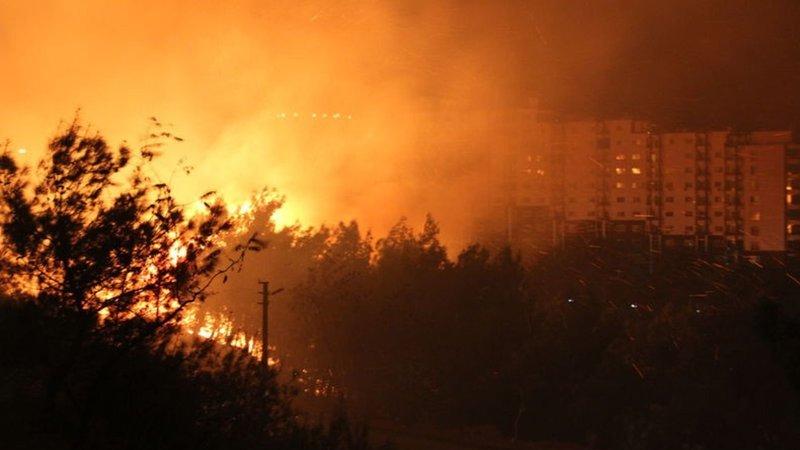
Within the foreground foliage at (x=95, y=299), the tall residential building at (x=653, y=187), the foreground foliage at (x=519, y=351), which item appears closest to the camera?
the foreground foliage at (x=95, y=299)

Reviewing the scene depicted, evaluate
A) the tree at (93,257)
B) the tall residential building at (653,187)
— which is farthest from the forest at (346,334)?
the tall residential building at (653,187)

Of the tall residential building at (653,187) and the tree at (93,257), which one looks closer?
the tree at (93,257)

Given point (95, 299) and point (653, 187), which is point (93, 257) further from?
point (653, 187)

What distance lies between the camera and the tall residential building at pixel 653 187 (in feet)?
132

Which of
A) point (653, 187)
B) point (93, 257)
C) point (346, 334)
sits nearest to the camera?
point (93, 257)

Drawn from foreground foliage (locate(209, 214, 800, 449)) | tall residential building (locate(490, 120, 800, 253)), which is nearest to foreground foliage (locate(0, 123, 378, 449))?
foreground foliage (locate(209, 214, 800, 449))

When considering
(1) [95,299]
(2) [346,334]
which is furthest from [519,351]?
(1) [95,299]

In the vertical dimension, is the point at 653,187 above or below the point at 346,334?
above

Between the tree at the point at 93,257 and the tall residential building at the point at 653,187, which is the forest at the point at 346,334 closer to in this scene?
the tree at the point at 93,257

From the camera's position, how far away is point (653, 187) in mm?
42719

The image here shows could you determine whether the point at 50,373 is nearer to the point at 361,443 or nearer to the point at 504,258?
the point at 361,443

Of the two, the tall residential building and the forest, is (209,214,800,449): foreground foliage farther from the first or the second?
the tall residential building

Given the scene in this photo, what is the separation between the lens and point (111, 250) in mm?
7035

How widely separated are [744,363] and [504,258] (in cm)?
870
